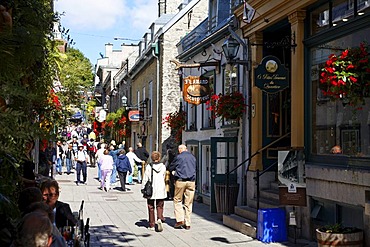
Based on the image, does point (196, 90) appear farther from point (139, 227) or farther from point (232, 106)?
point (139, 227)

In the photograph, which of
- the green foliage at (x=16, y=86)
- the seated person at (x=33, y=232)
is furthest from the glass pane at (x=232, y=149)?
the seated person at (x=33, y=232)

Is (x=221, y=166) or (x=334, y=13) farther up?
(x=334, y=13)

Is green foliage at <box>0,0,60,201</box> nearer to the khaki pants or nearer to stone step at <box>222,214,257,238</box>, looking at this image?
stone step at <box>222,214,257,238</box>

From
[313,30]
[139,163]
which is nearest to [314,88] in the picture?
[313,30]

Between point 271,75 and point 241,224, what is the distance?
3.11 metres

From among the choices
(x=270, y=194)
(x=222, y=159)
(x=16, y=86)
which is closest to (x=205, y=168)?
(x=222, y=159)

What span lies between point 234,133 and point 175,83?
10848 millimetres

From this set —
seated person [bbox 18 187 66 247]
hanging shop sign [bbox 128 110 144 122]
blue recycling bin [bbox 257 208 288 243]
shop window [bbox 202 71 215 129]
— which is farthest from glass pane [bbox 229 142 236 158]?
hanging shop sign [bbox 128 110 144 122]

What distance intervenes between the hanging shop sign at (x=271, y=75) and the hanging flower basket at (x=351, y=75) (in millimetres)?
2931

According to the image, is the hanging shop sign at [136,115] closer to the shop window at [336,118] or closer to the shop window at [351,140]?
the shop window at [336,118]

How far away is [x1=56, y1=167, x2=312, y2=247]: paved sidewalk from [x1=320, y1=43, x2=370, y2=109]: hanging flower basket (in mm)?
3185

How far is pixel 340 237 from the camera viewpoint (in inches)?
326

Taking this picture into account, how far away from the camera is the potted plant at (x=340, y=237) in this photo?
8.26 meters

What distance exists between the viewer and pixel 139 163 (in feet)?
80.9
